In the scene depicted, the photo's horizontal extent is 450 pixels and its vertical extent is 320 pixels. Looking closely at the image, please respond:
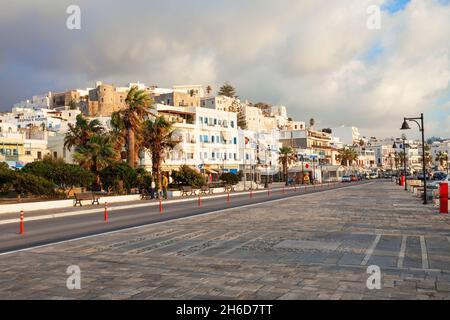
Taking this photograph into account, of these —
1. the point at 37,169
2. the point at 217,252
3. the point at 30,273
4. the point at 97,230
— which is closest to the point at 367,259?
the point at 217,252

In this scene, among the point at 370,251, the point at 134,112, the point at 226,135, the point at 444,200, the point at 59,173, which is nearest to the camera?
the point at 370,251

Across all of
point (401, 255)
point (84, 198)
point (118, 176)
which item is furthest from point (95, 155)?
point (401, 255)

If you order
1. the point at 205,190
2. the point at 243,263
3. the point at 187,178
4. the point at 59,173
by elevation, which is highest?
the point at 59,173

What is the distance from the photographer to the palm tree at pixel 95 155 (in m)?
43.0

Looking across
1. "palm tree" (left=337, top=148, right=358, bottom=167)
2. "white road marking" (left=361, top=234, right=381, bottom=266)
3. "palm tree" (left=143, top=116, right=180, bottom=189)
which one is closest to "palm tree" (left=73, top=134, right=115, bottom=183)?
"palm tree" (left=143, top=116, right=180, bottom=189)

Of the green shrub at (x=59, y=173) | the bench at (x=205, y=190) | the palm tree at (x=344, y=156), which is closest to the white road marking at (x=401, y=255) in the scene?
the green shrub at (x=59, y=173)

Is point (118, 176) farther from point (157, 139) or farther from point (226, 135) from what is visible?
point (226, 135)

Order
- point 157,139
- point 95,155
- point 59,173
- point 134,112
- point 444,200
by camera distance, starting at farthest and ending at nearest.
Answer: point 134,112 → point 95,155 → point 157,139 → point 59,173 → point 444,200

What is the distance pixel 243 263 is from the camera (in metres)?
10.2

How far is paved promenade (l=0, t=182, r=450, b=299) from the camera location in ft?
25.2

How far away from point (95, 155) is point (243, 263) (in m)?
35.7

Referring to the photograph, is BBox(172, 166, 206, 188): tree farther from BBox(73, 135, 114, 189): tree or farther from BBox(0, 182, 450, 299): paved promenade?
BBox(0, 182, 450, 299): paved promenade

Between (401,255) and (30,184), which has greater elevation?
(30,184)
